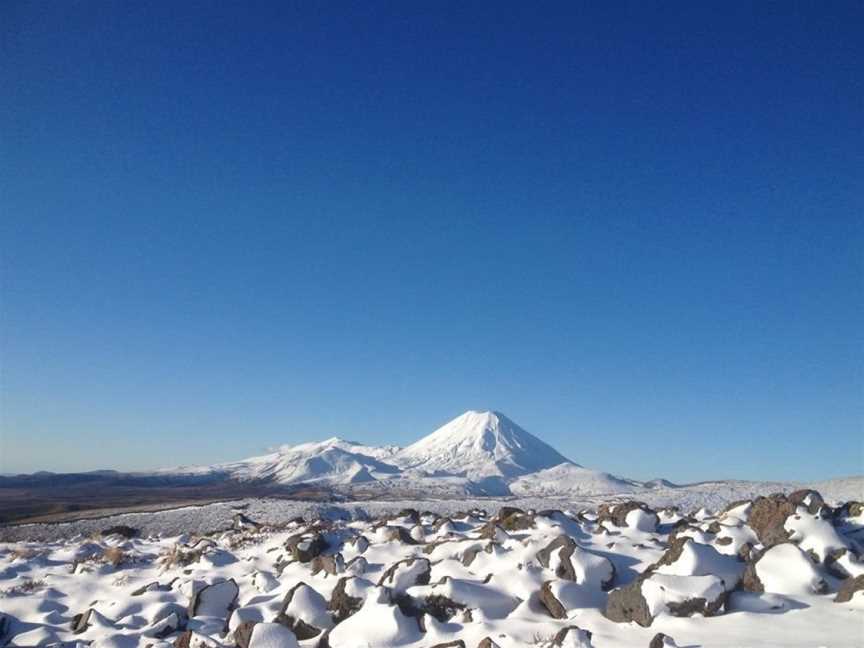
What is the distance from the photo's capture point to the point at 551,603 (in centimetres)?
920

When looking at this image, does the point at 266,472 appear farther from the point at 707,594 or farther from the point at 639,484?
the point at 707,594

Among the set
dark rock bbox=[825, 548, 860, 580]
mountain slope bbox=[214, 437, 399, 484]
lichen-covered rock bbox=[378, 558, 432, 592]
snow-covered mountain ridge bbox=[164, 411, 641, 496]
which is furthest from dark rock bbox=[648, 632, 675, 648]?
mountain slope bbox=[214, 437, 399, 484]

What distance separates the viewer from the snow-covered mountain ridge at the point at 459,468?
3413 inches

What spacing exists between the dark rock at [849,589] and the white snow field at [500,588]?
2cm

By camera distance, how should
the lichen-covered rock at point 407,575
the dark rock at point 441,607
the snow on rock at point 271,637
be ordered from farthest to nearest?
the lichen-covered rock at point 407,575 < the dark rock at point 441,607 < the snow on rock at point 271,637

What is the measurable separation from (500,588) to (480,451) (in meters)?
119

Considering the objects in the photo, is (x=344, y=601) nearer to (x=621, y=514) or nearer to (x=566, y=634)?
(x=566, y=634)

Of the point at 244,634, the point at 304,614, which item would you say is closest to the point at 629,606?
the point at 304,614

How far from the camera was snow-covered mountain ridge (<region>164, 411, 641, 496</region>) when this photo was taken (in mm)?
86688

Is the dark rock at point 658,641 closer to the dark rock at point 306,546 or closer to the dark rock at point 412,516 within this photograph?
the dark rock at point 306,546

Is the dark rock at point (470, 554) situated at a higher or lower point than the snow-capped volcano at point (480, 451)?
lower

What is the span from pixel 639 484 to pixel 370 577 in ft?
303

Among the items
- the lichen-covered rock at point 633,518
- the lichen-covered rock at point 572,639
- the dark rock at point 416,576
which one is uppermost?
the lichen-covered rock at point 633,518

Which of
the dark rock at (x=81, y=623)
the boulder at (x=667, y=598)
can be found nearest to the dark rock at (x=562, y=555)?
the boulder at (x=667, y=598)
